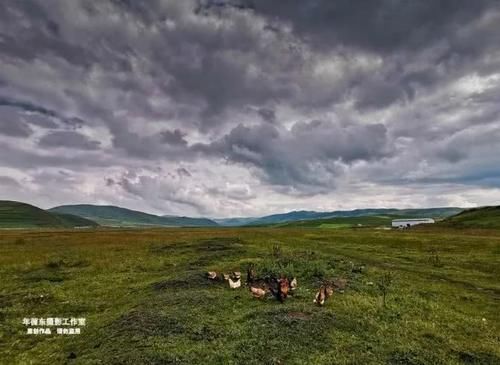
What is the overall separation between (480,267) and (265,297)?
32.1 m

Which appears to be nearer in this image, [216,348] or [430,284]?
[216,348]

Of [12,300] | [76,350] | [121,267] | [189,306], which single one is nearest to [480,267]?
[189,306]

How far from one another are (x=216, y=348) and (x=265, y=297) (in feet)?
28.5

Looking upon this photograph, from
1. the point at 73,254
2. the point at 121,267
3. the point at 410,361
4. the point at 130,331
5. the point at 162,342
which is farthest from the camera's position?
the point at 73,254

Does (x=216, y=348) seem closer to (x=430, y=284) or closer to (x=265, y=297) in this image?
(x=265, y=297)

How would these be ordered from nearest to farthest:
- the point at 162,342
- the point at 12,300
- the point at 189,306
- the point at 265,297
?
the point at 162,342 → the point at 189,306 → the point at 265,297 → the point at 12,300

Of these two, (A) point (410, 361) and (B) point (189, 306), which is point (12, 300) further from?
(A) point (410, 361)

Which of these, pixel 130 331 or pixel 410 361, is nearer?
pixel 410 361

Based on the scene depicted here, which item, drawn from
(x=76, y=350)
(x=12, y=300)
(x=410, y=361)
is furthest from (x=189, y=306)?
(x=12, y=300)

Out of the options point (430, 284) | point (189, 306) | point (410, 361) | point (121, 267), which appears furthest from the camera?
point (121, 267)

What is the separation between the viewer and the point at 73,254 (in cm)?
5203

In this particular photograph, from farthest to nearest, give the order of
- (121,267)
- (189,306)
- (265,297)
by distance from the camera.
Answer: (121,267) → (265,297) → (189,306)

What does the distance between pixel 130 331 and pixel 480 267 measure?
41.2m

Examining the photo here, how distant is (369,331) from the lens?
18.9 metres
